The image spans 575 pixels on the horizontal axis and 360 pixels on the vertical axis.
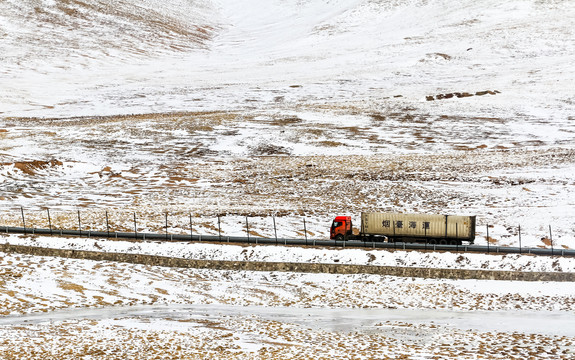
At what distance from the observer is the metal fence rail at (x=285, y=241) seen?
1620 inches

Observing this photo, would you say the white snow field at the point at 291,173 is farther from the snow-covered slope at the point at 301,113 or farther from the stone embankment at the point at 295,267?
the stone embankment at the point at 295,267

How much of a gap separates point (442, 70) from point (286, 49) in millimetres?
45995

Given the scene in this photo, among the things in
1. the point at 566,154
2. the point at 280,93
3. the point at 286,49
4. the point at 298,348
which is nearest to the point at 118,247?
the point at 298,348

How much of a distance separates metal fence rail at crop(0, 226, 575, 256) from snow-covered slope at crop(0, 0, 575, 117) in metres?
56.8

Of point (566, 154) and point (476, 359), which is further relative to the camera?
point (566, 154)

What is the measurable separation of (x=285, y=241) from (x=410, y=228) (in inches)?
320

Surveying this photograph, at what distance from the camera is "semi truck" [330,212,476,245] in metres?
42.8

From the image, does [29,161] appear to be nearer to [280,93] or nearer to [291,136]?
[291,136]

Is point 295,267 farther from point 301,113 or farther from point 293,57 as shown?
point 293,57

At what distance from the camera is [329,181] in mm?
63094

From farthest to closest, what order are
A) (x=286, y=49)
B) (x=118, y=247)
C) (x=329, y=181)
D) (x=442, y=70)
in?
(x=286, y=49) < (x=442, y=70) < (x=329, y=181) < (x=118, y=247)

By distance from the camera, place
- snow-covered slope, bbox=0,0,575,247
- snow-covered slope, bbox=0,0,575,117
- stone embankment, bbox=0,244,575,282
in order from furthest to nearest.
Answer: snow-covered slope, bbox=0,0,575,117 < snow-covered slope, bbox=0,0,575,247 < stone embankment, bbox=0,244,575,282

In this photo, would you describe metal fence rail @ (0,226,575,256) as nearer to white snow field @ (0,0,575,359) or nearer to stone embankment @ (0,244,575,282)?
white snow field @ (0,0,575,359)

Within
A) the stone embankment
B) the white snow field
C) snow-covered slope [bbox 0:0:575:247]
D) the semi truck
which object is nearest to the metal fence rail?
the semi truck
